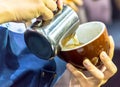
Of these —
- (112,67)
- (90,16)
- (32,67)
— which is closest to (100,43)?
(112,67)

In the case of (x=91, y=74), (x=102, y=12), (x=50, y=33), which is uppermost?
(x=50, y=33)

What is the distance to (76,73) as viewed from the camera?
2.12ft

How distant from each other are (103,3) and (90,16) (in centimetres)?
10

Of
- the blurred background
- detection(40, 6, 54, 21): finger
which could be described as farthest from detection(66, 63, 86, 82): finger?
the blurred background

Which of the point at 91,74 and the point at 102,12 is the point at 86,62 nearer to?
the point at 91,74

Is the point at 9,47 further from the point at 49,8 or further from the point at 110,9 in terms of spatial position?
the point at 110,9

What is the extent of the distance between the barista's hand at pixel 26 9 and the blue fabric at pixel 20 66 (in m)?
0.10

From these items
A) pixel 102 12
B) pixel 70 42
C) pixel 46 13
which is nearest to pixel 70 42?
pixel 70 42

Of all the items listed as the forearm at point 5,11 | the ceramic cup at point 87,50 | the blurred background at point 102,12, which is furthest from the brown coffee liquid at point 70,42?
the blurred background at point 102,12

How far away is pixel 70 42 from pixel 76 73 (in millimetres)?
67

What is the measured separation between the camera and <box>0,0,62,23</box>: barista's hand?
55 cm

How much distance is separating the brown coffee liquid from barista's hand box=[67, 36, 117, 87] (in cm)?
4

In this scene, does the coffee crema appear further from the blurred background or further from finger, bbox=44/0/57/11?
the blurred background

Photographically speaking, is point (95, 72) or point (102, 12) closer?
point (95, 72)
